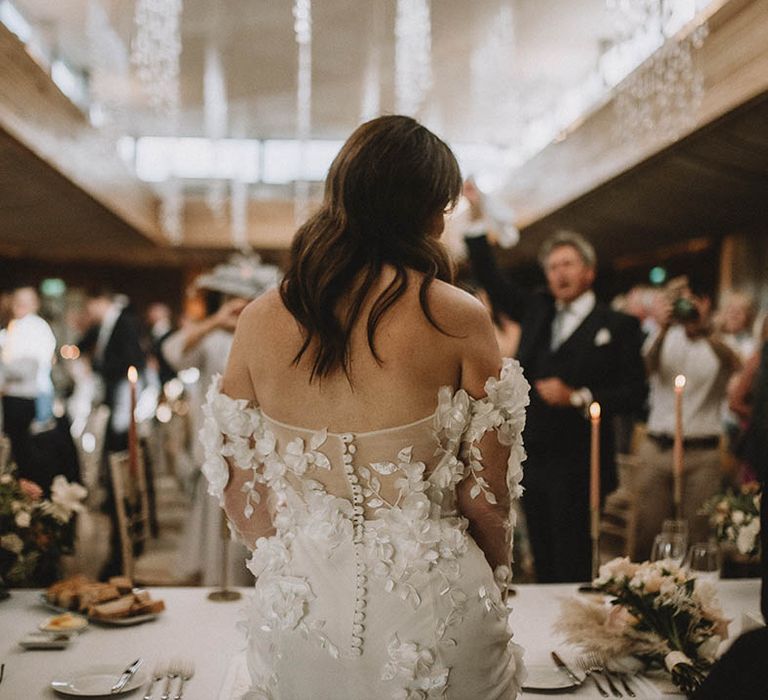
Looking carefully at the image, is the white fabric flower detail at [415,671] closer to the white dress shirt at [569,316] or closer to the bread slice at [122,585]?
the bread slice at [122,585]

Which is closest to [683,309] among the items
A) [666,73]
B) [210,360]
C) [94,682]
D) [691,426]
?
[691,426]

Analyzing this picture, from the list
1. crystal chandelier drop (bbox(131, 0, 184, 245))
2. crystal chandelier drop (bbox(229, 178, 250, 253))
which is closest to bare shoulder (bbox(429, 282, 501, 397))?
crystal chandelier drop (bbox(131, 0, 184, 245))

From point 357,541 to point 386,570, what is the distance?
0.07m

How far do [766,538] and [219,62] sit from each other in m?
9.08

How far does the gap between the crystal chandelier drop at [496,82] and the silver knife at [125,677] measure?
281 inches

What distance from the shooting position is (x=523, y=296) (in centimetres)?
480

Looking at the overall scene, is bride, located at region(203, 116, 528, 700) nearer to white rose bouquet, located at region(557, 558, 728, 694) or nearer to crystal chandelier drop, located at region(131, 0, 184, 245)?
white rose bouquet, located at region(557, 558, 728, 694)

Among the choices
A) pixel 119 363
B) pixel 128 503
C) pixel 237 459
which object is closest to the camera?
pixel 237 459

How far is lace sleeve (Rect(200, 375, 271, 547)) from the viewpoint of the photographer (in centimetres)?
182

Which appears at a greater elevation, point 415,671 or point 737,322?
point 737,322

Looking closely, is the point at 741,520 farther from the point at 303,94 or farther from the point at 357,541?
the point at 303,94

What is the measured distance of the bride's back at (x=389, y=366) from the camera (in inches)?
66.7

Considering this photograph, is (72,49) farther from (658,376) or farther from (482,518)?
(482,518)

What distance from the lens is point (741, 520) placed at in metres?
2.60
